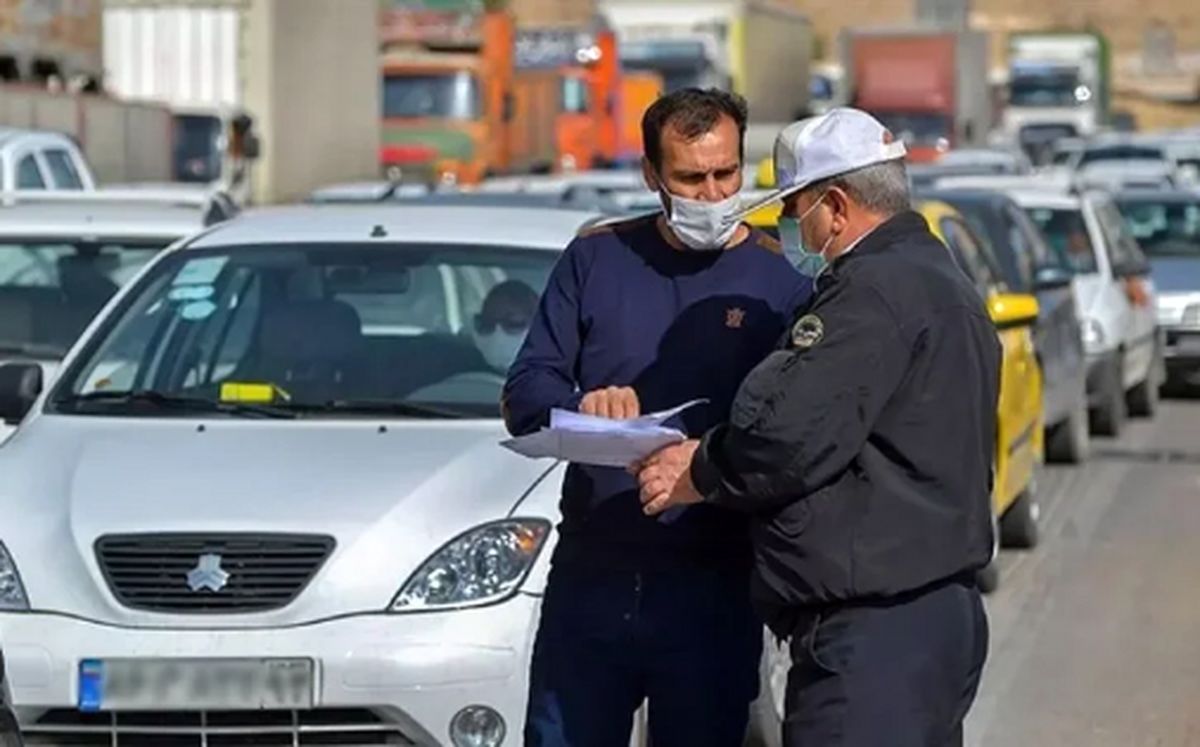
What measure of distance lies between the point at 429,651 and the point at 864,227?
7.14 ft

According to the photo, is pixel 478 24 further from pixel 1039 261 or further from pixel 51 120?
pixel 1039 261

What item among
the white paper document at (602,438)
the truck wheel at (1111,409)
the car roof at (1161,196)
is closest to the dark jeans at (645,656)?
the white paper document at (602,438)

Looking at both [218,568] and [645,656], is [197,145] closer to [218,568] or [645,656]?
[218,568]

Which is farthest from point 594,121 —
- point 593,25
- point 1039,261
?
point 1039,261

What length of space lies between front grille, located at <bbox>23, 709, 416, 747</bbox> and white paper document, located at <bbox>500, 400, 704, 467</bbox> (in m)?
1.67

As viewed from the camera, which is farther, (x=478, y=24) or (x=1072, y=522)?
(x=478, y=24)

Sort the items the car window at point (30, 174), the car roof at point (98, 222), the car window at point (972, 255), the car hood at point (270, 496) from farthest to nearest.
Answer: the car window at point (30, 174) < the car window at point (972, 255) < the car roof at point (98, 222) < the car hood at point (270, 496)

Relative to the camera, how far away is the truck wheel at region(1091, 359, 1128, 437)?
18234 mm

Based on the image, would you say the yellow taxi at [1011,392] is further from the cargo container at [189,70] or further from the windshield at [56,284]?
the cargo container at [189,70]

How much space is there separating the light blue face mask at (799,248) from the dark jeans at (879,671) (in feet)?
1.99

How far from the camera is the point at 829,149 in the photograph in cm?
468

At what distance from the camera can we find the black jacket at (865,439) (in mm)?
4535

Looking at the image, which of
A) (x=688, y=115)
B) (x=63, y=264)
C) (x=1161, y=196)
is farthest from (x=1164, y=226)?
(x=688, y=115)

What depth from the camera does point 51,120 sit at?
26359 mm
